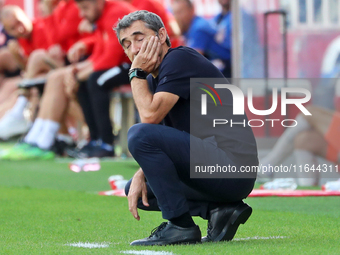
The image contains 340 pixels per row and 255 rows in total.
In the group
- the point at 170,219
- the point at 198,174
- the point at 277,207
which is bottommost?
the point at 277,207

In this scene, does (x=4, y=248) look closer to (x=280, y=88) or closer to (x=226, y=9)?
(x=280, y=88)

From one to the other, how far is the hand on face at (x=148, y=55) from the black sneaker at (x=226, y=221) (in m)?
0.73

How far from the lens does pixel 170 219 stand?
267 cm

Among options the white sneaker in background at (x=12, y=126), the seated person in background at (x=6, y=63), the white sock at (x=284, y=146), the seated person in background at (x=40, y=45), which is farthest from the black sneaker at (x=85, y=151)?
the seated person in background at (x=6, y=63)

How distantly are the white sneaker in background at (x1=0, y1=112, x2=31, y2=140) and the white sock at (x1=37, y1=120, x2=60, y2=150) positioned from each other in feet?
6.05

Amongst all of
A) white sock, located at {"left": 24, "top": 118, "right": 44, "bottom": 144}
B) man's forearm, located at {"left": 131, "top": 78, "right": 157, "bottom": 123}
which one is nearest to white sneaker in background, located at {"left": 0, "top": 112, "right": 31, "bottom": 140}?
white sock, located at {"left": 24, "top": 118, "right": 44, "bottom": 144}

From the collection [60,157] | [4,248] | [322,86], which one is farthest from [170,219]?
[60,157]

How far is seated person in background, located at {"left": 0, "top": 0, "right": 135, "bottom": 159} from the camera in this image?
25.5 ft

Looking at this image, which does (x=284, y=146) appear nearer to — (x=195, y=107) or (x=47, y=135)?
(x=195, y=107)

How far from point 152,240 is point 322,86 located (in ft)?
12.1

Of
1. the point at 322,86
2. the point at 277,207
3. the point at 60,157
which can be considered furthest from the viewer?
the point at 60,157

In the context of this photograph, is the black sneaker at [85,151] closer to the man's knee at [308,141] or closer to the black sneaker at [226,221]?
the man's knee at [308,141]

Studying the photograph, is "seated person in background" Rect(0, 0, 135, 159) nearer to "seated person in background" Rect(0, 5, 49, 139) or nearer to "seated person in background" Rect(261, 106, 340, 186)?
"seated person in background" Rect(0, 5, 49, 139)

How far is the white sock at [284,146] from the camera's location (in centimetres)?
546
